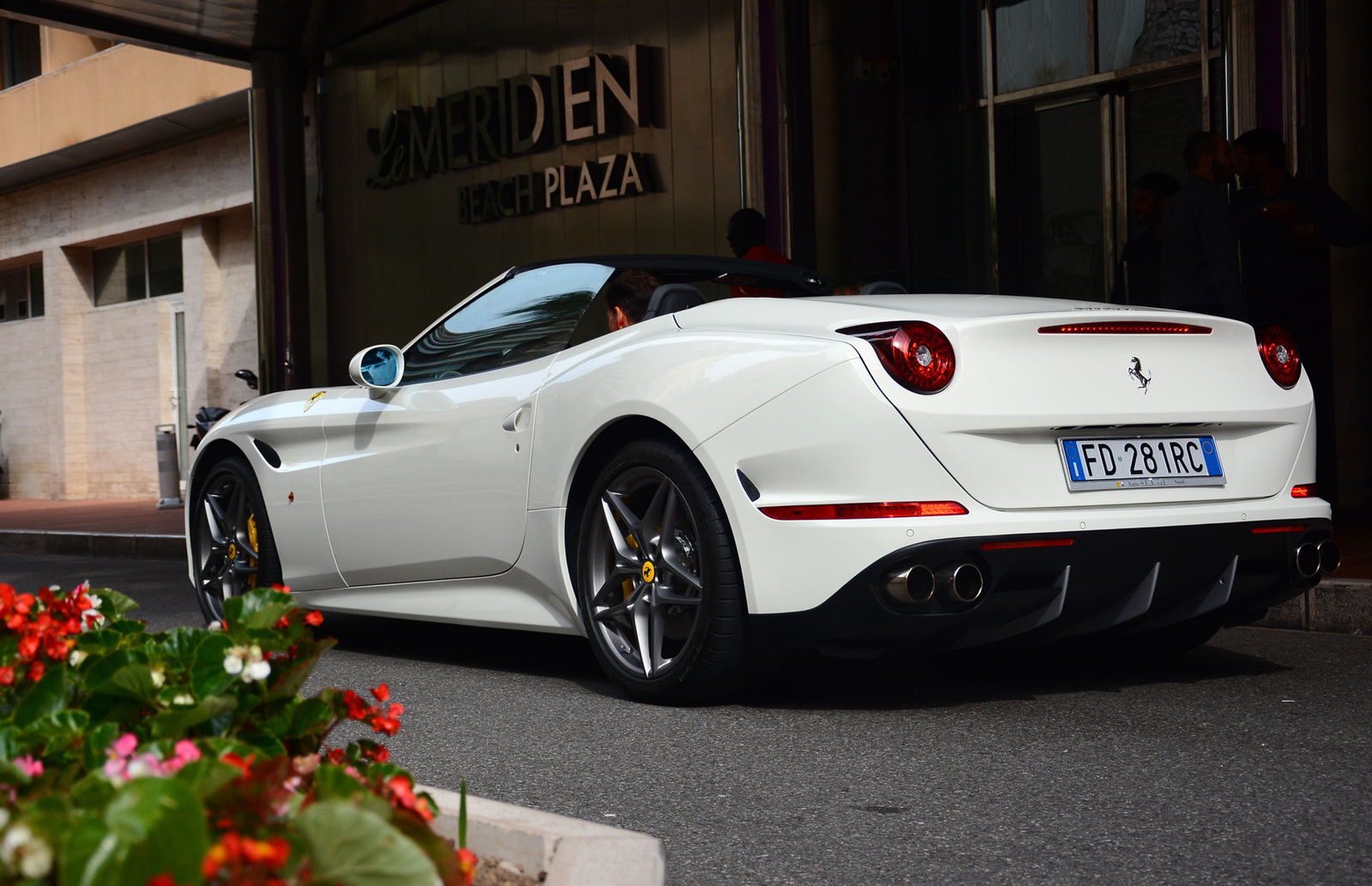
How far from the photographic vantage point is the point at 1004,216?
1020 cm

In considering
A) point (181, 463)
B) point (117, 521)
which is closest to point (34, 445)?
point (181, 463)

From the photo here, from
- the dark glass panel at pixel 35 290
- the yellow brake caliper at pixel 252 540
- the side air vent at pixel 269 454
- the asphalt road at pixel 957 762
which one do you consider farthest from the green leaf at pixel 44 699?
the dark glass panel at pixel 35 290

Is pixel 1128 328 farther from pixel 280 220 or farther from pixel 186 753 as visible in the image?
pixel 280 220

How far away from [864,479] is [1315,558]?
1.31m

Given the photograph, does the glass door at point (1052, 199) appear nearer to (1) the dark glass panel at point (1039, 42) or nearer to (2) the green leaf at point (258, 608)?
(1) the dark glass panel at point (1039, 42)

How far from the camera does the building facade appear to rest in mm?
18578

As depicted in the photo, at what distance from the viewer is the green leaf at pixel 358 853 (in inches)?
46.1

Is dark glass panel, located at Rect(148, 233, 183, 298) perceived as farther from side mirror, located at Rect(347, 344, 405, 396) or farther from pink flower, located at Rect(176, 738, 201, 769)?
pink flower, located at Rect(176, 738, 201, 769)

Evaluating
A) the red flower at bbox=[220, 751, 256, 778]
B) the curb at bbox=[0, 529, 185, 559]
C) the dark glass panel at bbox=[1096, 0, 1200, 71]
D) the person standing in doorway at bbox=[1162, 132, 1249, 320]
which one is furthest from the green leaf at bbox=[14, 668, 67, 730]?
the curb at bbox=[0, 529, 185, 559]

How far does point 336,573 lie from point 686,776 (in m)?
2.42

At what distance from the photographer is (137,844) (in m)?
1.11

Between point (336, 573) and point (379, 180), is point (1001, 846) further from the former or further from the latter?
point (379, 180)

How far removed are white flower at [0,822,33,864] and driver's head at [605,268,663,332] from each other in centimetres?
357

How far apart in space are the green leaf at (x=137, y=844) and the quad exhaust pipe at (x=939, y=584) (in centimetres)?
246
